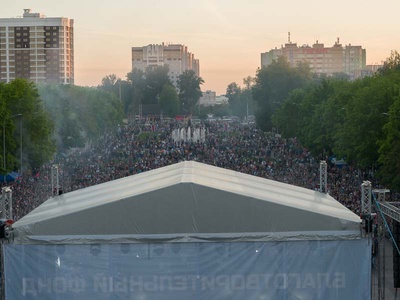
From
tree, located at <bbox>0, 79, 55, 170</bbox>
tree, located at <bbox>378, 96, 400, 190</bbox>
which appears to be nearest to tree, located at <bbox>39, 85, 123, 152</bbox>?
tree, located at <bbox>0, 79, 55, 170</bbox>

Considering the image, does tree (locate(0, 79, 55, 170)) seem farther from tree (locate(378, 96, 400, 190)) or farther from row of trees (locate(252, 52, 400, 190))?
tree (locate(378, 96, 400, 190))

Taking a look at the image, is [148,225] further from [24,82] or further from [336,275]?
[24,82]

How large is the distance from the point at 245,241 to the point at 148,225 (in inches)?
63.0

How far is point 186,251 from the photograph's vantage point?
698 inches

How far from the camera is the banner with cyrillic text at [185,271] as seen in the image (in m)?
17.7

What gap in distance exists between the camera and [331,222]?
17.9 m

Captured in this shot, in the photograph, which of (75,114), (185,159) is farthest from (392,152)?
(75,114)

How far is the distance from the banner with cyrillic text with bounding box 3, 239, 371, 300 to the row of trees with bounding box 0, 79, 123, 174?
40.2 meters

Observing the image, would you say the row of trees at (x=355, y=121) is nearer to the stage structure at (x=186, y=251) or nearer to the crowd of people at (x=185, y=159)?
the crowd of people at (x=185, y=159)

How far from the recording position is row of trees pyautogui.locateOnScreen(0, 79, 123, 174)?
63.9 m

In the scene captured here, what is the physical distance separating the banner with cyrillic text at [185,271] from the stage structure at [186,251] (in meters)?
0.02

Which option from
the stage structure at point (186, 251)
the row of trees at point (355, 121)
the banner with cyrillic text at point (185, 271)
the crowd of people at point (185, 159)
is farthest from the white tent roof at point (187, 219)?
the row of trees at point (355, 121)

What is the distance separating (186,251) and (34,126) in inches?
2035

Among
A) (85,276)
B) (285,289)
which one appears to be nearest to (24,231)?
(85,276)
